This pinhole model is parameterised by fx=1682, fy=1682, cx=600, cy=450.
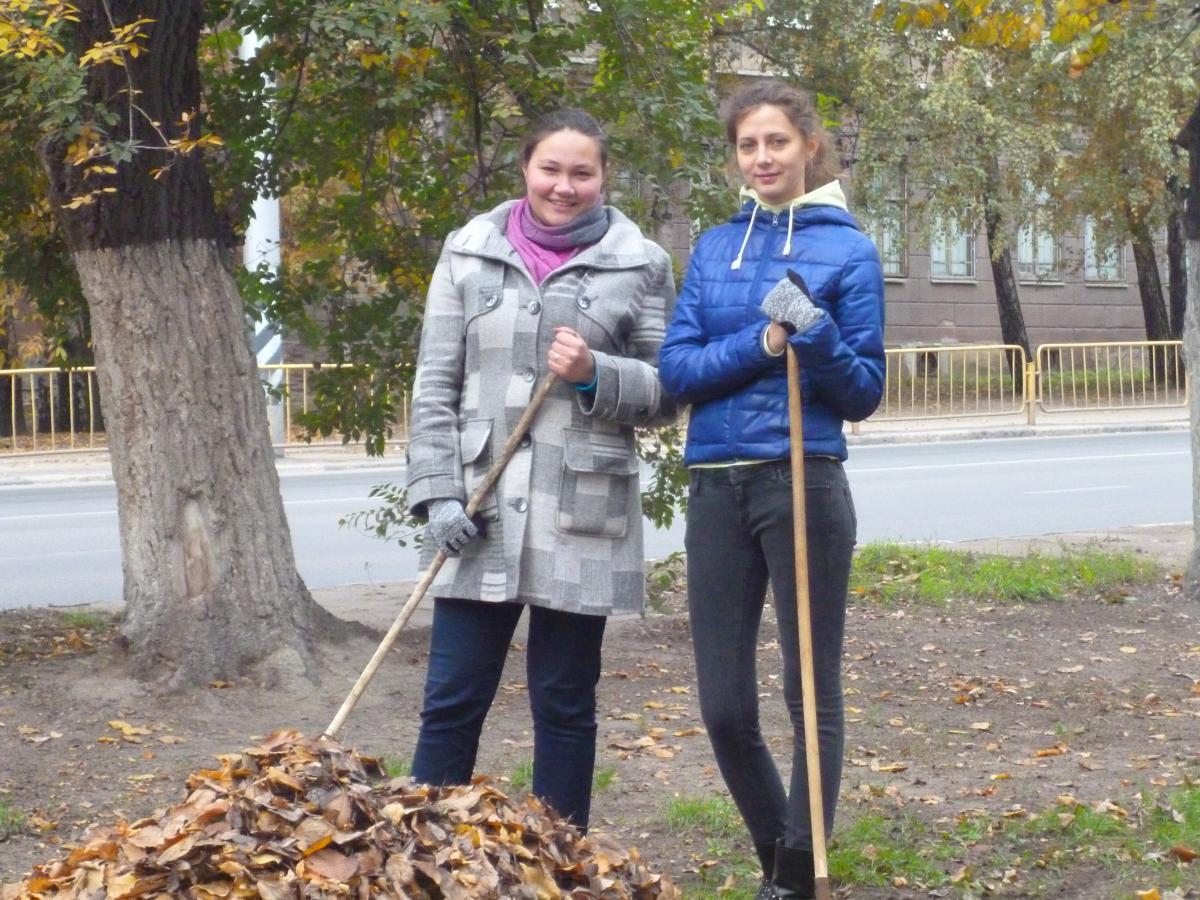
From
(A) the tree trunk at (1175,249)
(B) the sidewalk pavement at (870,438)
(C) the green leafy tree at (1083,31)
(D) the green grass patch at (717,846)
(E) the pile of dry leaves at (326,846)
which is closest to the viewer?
(E) the pile of dry leaves at (326,846)

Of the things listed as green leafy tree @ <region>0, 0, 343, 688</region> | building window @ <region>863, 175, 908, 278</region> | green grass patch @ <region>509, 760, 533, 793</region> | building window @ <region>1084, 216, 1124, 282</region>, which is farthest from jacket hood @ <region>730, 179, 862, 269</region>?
building window @ <region>1084, 216, 1124, 282</region>

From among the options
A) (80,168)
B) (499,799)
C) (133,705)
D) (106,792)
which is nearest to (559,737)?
(499,799)

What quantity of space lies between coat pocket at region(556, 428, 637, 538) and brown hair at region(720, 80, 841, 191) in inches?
31.4

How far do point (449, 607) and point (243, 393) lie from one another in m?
3.04

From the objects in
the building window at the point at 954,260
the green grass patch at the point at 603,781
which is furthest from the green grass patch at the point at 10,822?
the building window at the point at 954,260

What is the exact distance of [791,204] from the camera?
13.1 ft

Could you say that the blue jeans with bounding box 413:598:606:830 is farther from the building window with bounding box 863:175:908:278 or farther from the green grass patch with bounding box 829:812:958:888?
the building window with bounding box 863:175:908:278

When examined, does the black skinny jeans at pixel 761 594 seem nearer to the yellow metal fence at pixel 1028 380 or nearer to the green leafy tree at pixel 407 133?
the green leafy tree at pixel 407 133

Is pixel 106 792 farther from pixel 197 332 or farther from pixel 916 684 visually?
pixel 916 684

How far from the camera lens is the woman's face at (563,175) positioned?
13.0 ft

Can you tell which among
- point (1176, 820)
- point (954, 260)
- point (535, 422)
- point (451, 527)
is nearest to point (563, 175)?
point (535, 422)

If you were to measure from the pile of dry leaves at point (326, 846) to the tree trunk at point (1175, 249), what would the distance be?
26.5 meters

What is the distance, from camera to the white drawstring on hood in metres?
3.97

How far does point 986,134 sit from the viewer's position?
24.8 m
